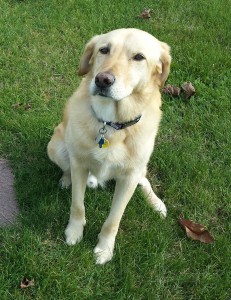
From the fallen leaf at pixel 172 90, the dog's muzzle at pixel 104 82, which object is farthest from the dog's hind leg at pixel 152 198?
the fallen leaf at pixel 172 90

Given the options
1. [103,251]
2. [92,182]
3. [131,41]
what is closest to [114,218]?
[103,251]

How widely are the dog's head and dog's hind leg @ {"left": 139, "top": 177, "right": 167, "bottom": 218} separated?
0.90 meters

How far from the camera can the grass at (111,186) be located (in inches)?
107

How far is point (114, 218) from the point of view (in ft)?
9.17

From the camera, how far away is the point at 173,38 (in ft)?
16.2

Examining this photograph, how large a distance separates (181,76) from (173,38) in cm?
70

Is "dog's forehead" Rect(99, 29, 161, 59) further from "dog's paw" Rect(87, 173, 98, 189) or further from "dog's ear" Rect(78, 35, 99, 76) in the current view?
"dog's paw" Rect(87, 173, 98, 189)

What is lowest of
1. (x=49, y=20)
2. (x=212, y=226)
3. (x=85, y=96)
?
(x=212, y=226)

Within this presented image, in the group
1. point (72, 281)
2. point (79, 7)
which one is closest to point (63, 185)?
point (72, 281)

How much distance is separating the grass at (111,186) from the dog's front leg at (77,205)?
8 cm

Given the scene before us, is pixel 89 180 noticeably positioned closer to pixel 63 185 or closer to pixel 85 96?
pixel 63 185

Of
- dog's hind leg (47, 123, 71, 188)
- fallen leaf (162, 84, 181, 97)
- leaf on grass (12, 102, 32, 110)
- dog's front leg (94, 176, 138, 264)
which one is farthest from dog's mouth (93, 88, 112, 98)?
fallen leaf (162, 84, 181, 97)

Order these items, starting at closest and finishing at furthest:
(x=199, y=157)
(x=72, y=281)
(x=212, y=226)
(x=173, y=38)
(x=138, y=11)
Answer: (x=72, y=281) < (x=212, y=226) < (x=199, y=157) < (x=173, y=38) < (x=138, y=11)

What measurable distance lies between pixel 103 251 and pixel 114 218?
232 mm
